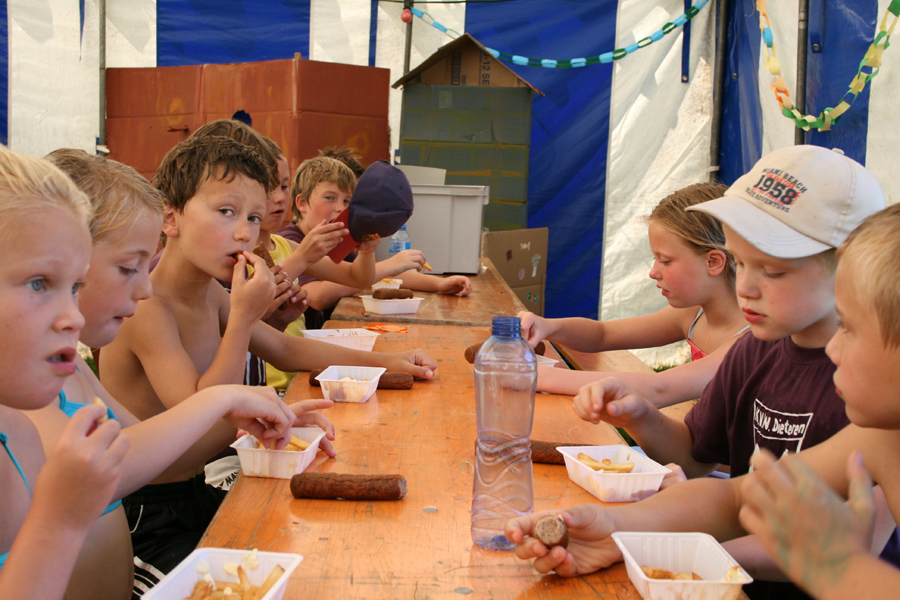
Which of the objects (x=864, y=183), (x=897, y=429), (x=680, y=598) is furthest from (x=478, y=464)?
(x=864, y=183)

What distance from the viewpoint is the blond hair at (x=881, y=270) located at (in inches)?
37.2

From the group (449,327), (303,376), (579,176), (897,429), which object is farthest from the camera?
(579,176)

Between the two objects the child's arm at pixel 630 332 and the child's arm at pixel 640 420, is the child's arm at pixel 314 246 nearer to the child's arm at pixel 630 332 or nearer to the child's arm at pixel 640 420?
the child's arm at pixel 630 332

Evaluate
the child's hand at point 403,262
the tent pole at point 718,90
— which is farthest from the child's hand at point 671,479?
the tent pole at point 718,90

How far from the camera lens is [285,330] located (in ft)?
10.3

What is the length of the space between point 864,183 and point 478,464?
971 mm

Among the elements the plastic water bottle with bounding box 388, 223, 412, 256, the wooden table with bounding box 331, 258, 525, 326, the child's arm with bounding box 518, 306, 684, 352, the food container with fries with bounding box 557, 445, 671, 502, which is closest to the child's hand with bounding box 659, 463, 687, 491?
the food container with fries with bounding box 557, 445, 671, 502

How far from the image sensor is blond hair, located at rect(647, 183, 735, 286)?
228 centimetres

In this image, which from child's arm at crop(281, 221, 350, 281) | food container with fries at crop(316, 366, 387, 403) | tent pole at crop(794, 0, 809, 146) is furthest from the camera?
tent pole at crop(794, 0, 809, 146)

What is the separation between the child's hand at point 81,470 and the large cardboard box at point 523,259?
4441 mm

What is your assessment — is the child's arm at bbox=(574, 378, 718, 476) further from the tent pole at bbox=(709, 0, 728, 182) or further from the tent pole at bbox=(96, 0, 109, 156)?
the tent pole at bbox=(96, 0, 109, 156)

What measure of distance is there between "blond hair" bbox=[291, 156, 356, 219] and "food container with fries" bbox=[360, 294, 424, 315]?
2.95 ft

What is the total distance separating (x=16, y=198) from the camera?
0.92 meters

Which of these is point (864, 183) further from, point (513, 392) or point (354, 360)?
point (354, 360)
